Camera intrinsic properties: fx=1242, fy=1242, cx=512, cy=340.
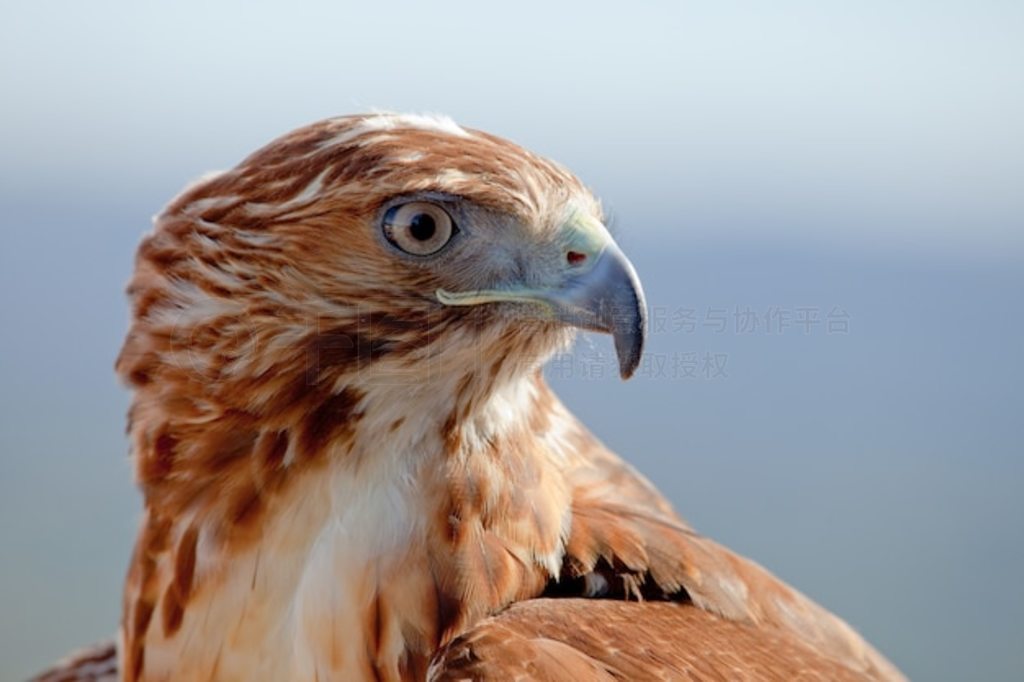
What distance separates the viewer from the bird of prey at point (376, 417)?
2.04 m

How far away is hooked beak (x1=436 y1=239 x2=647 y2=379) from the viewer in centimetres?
200

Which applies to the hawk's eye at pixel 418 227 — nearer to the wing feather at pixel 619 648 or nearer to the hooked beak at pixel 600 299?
the hooked beak at pixel 600 299

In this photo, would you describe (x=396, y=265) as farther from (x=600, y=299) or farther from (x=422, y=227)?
(x=600, y=299)

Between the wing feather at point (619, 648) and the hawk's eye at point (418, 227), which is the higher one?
the hawk's eye at point (418, 227)

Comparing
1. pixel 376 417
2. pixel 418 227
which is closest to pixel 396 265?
pixel 418 227

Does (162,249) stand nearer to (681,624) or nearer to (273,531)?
(273,531)

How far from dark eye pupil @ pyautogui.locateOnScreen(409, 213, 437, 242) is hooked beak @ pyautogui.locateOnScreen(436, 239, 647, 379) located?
11 cm

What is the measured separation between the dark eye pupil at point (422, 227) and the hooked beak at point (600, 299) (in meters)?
0.11

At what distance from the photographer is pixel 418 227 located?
6.63 feet

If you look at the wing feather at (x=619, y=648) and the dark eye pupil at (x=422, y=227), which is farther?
the dark eye pupil at (x=422, y=227)

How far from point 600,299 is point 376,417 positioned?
43 cm

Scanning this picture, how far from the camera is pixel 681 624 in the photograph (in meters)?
2.18

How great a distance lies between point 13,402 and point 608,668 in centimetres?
1217

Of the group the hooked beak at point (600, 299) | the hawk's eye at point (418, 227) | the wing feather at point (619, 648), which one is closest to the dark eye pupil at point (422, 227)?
the hawk's eye at point (418, 227)
